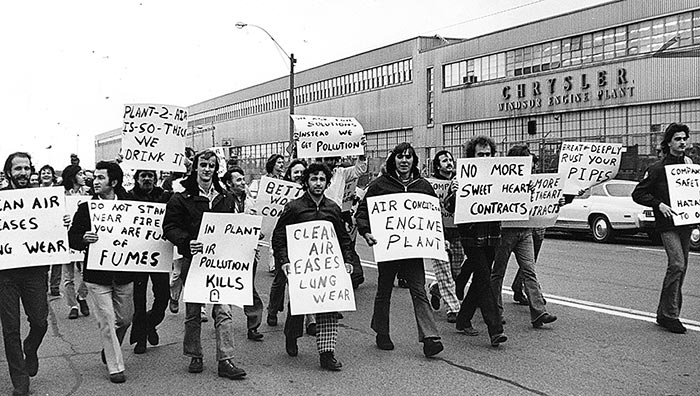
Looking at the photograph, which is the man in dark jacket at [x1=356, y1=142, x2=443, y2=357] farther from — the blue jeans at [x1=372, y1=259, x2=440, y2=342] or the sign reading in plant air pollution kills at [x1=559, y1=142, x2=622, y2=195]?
the sign reading in plant air pollution kills at [x1=559, y1=142, x2=622, y2=195]

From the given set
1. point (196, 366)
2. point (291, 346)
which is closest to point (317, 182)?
point (291, 346)

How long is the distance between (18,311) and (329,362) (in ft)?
7.91

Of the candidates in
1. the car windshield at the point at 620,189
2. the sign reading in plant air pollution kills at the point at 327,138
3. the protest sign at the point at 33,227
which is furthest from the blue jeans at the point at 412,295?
the car windshield at the point at 620,189

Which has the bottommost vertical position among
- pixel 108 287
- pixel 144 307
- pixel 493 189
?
pixel 144 307

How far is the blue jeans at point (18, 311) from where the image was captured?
5.62m

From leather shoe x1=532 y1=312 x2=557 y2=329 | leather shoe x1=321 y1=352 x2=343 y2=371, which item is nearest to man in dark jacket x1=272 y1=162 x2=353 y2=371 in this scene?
leather shoe x1=321 y1=352 x2=343 y2=371

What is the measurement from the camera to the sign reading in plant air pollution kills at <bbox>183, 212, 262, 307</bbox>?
6177 millimetres

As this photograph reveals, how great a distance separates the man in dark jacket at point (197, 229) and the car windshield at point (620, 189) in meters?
14.0

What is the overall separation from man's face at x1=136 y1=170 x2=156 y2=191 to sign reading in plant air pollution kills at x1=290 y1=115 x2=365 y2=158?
9.98 feet

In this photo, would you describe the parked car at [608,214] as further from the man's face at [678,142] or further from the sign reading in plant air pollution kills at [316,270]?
the sign reading in plant air pollution kills at [316,270]

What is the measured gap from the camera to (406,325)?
796 centimetres

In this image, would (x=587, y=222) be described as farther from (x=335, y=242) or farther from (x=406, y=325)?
(x=335, y=242)

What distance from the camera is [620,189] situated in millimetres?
18516

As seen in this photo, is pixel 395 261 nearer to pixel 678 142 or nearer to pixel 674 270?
pixel 674 270
